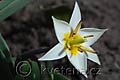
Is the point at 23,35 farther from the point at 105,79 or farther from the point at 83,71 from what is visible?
the point at 83,71

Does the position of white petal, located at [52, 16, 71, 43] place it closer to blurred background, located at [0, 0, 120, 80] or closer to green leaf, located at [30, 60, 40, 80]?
green leaf, located at [30, 60, 40, 80]

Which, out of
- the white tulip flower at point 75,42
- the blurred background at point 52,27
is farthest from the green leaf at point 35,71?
the blurred background at point 52,27

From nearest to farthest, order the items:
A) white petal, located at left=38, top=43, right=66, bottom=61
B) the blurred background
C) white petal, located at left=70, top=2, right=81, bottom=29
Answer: white petal, located at left=38, top=43, right=66, bottom=61 → white petal, located at left=70, top=2, right=81, bottom=29 → the blurred background

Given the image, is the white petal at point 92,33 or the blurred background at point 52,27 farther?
the blurred background at point 52,27

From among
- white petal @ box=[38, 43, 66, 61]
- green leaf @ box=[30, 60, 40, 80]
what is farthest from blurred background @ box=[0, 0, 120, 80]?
white petal @ box=[38, 43, 66, 61]

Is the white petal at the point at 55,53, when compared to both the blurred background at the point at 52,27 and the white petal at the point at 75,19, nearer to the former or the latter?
the white petal at the point at 75,19

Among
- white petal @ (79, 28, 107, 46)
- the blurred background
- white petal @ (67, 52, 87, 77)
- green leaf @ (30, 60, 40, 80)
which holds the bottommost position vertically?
the blurred background

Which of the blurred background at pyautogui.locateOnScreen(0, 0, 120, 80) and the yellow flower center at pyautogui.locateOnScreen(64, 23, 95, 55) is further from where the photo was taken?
the blurred background at pyautogui.locateOnScreen(0, 0, 120, 80)
